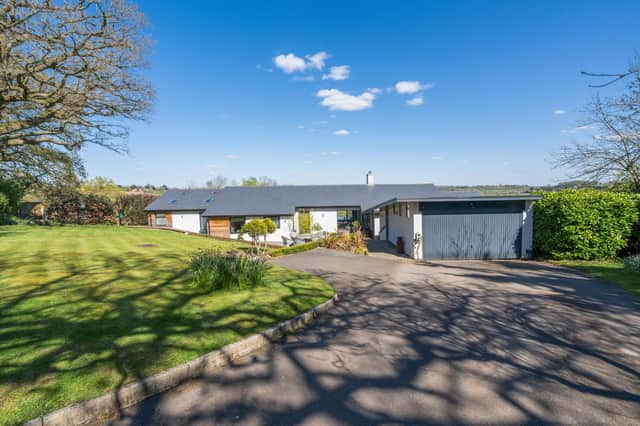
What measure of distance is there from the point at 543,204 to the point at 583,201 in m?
1.38

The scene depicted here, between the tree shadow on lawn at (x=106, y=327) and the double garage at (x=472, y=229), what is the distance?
8443 mm

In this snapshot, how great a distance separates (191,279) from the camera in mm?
7504

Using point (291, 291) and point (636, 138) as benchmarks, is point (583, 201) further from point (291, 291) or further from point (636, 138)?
point (291, 291)

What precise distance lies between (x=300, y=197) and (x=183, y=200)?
14175mm

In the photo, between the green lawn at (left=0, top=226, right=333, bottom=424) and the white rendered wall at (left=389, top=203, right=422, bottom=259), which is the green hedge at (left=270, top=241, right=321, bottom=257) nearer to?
the white rendered wall at (left=389, top=203, right=422, bottom=259)

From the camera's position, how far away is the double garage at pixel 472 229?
13.4 metres

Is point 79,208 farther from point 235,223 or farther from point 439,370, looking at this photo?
point 439,370

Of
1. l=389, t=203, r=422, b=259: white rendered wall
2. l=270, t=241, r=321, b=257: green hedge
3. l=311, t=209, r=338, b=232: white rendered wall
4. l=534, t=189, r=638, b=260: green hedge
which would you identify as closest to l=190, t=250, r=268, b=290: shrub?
l=270, t=241, r=321, b=257: green hedge

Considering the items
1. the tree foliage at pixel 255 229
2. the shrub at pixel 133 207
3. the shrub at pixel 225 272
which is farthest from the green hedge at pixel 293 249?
the shrub at pixel 133 207

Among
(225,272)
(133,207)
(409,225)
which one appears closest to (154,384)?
(225,272)

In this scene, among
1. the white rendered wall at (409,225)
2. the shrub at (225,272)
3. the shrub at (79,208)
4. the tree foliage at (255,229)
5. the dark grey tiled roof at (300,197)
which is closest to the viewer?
the shrub at (225,272)

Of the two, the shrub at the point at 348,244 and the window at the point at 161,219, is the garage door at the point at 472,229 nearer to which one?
the shrub at the point at 348,244

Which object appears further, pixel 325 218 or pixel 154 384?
pixel 325 218

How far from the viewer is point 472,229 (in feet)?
44.6
